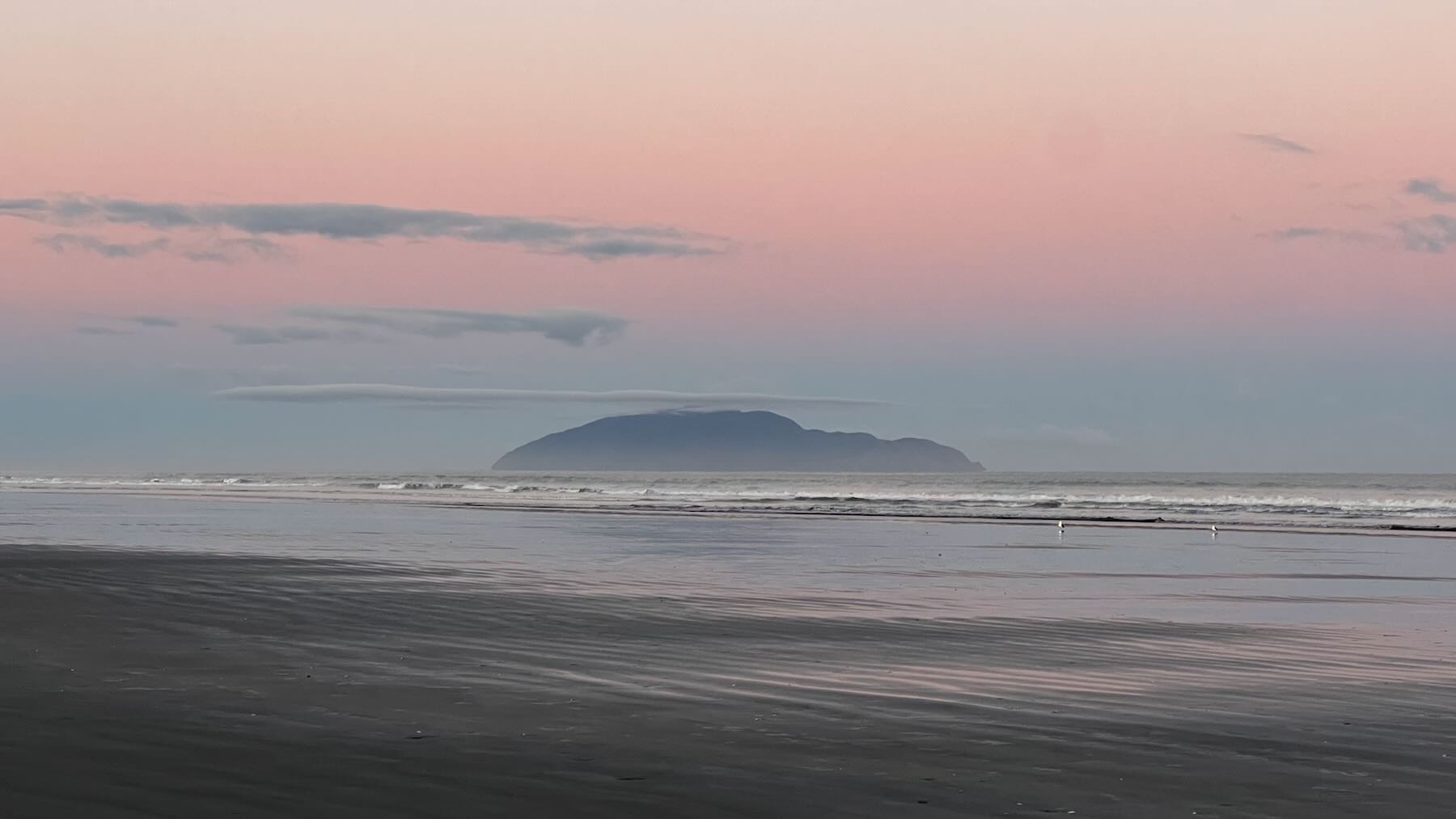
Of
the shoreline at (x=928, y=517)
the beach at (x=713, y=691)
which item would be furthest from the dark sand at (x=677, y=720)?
the shoreline at (x=928, y=517)

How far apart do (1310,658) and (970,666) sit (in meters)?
3.76

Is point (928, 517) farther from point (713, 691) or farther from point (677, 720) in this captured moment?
point (677, 720)

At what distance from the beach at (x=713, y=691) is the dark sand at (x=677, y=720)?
0.13 ft

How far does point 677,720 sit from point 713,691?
4.67ft

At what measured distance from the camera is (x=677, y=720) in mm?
9812

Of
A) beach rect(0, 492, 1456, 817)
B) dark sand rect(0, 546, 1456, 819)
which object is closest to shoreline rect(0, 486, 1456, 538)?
beach rect(0, 492, 1456, 817)

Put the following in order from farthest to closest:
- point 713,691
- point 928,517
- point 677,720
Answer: point 928,517 < point 713,691 < point 677,720

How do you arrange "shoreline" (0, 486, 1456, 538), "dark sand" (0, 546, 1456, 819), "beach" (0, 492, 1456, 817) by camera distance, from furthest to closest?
"shoreline" (0, 486, 1456, 538)
"beach" (0, 492, 1456, 817)
"dark sand" (0, 546, 1456, 819)

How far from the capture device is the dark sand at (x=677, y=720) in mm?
7461

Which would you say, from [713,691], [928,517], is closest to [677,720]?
[713,691]

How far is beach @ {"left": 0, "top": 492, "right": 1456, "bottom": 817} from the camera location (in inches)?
299

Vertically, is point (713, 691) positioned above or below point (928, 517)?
below

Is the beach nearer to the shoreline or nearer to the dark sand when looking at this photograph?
the dark sand

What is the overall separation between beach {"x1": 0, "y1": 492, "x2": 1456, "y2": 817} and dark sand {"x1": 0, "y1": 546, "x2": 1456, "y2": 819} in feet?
0.13
